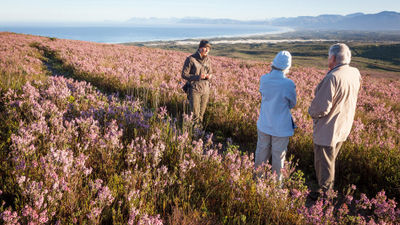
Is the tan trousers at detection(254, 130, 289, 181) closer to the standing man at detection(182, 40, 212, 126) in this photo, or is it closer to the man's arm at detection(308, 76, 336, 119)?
the man's arm at detection(308, 76, 336, 119)

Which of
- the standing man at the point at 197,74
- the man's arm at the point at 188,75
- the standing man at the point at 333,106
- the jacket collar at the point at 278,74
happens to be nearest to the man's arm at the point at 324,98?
the standing man at the point at 333,106

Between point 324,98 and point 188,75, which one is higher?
point 188,75

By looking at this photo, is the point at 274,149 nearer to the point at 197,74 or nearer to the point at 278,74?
the point at 278,74

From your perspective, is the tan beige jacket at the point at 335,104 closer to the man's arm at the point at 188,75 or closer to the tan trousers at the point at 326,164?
the tan trousers at the point at 326,164

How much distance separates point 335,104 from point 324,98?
10.0 inches

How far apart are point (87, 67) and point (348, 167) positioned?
11361 mm

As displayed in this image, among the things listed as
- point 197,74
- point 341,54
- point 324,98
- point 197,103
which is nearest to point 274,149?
point 324,98

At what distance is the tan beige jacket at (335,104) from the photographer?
3.47 metres

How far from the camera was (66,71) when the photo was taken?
39.9 ft

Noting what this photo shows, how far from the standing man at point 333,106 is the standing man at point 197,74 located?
2769 mm

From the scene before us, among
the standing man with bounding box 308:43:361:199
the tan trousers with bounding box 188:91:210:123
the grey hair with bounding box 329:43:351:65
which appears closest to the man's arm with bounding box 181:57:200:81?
the tan trousers with bounding box 188:91:210:123

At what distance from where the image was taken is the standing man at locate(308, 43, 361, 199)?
349cm

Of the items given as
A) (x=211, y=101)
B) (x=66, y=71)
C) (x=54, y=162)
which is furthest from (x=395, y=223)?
(x=66, y=71)

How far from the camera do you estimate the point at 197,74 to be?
226 inches
